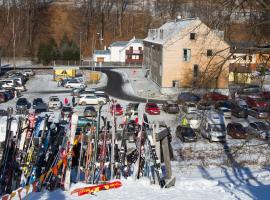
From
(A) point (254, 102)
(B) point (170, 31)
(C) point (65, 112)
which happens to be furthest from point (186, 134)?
(B) point (170, 31)

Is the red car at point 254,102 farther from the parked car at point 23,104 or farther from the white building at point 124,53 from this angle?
the white building at point 124,53

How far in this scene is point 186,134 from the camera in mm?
22234

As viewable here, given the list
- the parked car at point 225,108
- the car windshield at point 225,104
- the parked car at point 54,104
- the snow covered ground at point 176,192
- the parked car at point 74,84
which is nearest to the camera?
the snow covered ground at point 176,192

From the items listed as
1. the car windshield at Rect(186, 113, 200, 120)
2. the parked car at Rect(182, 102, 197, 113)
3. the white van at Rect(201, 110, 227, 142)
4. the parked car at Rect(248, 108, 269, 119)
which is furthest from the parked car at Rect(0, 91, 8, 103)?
the parked car at Rect(248, 108, 269, 119)

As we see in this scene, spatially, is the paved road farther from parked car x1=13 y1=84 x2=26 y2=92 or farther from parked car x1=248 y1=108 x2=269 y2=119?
parked car x1=248 y1=108 x2=269 y2=119

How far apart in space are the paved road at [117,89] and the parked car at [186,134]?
10332 mm

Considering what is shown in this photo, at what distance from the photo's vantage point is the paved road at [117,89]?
111 feet

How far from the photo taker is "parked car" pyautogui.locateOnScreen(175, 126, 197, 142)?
867 inches

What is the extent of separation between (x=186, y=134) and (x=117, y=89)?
16.5m

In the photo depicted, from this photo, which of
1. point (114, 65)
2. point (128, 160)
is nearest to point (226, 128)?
point (128, 160)

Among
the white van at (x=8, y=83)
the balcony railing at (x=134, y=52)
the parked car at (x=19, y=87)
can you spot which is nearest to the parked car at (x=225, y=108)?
the parked car at (x=19, y=87)

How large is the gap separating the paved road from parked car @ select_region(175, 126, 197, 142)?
33.9 feet

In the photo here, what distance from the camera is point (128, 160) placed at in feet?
42.4

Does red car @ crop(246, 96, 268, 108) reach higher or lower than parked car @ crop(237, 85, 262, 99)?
lower
